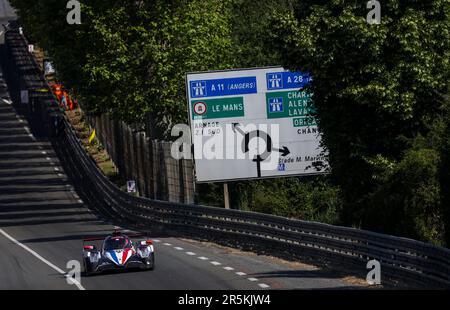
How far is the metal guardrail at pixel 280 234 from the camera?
25.2 m

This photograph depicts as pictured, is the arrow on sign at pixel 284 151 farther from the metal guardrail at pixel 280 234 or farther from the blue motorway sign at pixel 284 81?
the metal guardrail at pixel 280 234

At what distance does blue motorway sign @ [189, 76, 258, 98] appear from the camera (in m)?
42.7

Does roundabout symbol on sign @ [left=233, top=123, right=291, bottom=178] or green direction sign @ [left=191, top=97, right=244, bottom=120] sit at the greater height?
green direction sign @ [left=191, top=97, right=244, bottom=120]

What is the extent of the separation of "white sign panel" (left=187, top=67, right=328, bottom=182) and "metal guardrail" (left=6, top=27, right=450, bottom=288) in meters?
2.14

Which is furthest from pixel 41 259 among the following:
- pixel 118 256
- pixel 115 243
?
pixel 118 256

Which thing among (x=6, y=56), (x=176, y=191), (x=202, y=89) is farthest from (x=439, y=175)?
(x=6, y=56)

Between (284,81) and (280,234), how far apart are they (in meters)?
10.6

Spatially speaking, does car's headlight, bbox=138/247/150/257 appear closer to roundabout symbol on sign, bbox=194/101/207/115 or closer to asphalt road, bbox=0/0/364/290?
asphalt road, bbox=0/0/364/290

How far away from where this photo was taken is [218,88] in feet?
140

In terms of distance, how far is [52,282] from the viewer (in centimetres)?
2888

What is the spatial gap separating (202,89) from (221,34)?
53.3 ft

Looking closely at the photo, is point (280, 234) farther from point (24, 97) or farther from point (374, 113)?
point (24, 97)

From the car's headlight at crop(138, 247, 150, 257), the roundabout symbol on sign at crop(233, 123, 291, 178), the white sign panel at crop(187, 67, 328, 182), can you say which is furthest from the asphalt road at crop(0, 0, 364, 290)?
the roundabout symbol on sign at crop(233, 123, 291, 178)
